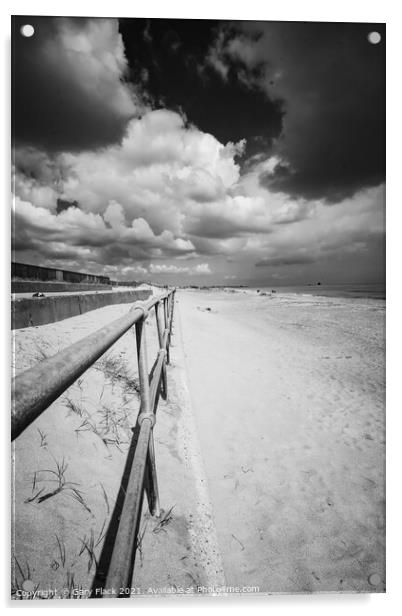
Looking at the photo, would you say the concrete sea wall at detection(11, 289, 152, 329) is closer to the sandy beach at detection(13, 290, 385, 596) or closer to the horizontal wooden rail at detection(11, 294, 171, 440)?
the sandy beach at detection(13, 290, 385, 596)

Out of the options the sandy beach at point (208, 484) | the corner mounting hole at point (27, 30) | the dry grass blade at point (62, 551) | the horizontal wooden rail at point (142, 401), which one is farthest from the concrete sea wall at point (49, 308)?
the corner mounting hole at point (27, 30)

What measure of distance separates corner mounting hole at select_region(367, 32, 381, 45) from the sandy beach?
368 centimetres

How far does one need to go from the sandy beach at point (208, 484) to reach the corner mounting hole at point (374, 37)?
3.68 metres

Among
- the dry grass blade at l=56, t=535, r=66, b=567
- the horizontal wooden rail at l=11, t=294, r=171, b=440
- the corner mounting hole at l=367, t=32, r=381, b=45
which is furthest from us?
the corner mounting hole at l=367, t=32, r=381, b=45

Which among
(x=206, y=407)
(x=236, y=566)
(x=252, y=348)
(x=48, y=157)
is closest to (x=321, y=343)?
(x=252, y=348)

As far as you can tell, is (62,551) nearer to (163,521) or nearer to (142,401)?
(163,521)

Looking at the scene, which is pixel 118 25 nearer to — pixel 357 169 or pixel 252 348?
pixel 357 169

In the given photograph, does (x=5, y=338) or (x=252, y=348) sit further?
(x=252, y=348)

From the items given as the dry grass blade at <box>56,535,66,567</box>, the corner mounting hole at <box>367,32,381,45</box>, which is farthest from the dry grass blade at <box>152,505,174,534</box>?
the corner mounting hole at <box>367,32,381,45</box>

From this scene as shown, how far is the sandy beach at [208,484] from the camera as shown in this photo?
4.63 feet

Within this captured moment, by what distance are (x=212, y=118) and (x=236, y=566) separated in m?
4.31

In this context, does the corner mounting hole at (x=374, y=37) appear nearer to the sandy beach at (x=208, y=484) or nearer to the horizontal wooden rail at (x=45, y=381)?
the horizontal wooden rail at (x=45, y=381)

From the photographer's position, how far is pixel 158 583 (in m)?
1.45

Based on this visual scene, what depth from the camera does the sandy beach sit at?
141cm
